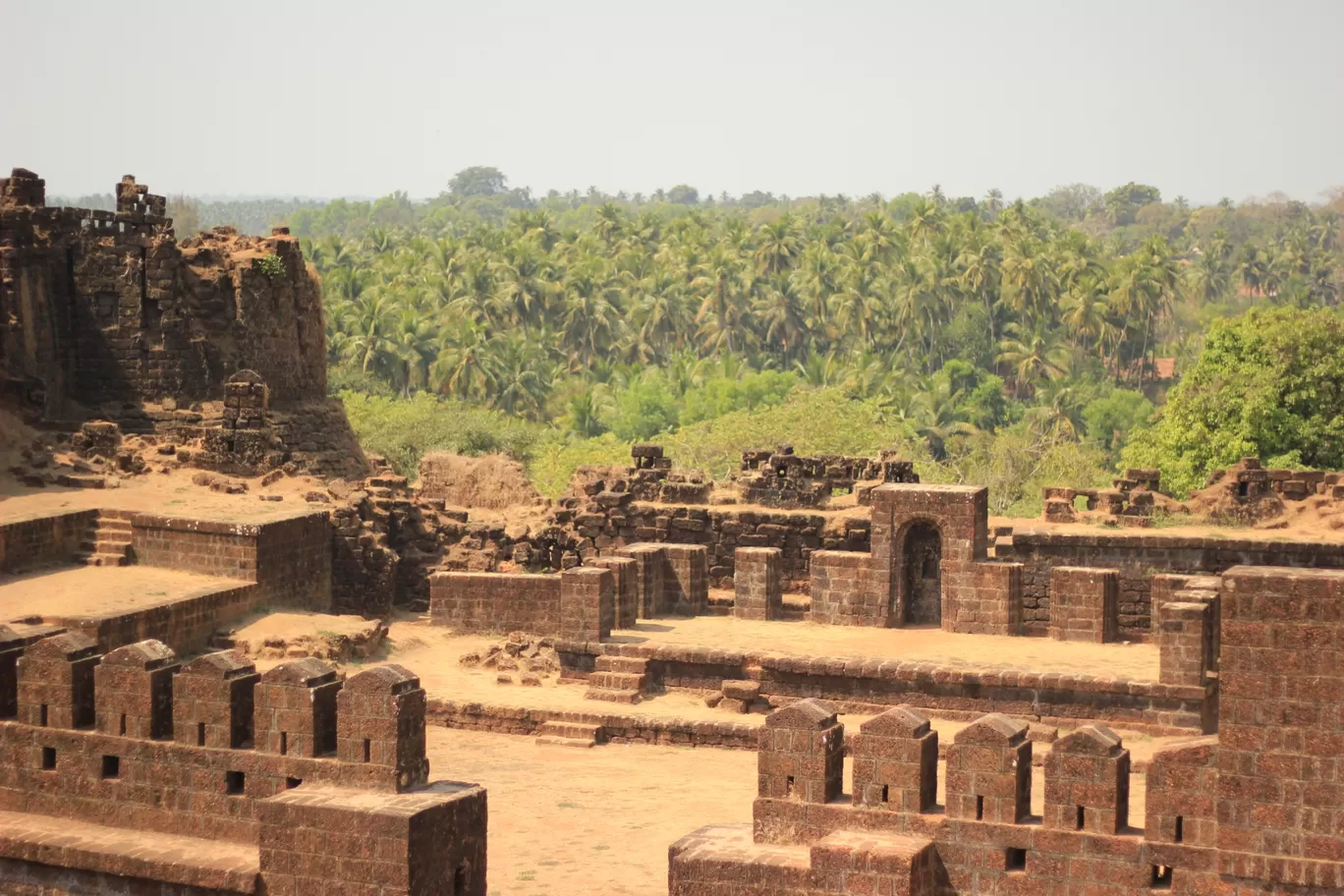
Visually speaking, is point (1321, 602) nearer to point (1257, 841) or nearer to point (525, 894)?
point (1257, 841)

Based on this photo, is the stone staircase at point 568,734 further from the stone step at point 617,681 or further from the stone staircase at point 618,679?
the stone step at point 617,681

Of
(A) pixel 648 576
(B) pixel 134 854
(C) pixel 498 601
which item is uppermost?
(A) pixel 648 576

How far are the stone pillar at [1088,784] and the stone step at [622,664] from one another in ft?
39.0

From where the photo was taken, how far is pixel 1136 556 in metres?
26.8

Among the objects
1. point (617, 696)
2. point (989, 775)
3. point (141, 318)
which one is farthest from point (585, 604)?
point (989, 775)

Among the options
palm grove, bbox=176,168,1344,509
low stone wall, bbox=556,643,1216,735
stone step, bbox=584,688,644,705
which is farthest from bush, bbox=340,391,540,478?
low stone wall, bbox=556,643,1216,735

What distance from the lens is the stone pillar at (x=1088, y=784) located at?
12.1m

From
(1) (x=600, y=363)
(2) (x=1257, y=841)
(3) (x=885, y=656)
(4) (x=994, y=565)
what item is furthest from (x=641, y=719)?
(1) (x=600, y=363)

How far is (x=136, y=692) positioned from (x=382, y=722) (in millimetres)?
1791

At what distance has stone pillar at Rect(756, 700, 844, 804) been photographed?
13000 mm

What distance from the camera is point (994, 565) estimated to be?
24.7m

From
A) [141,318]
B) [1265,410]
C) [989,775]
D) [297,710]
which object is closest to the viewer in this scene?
[989,775]

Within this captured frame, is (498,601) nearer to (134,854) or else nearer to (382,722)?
(134,854)

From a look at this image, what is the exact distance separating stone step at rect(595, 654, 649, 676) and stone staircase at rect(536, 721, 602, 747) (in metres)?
1.18
